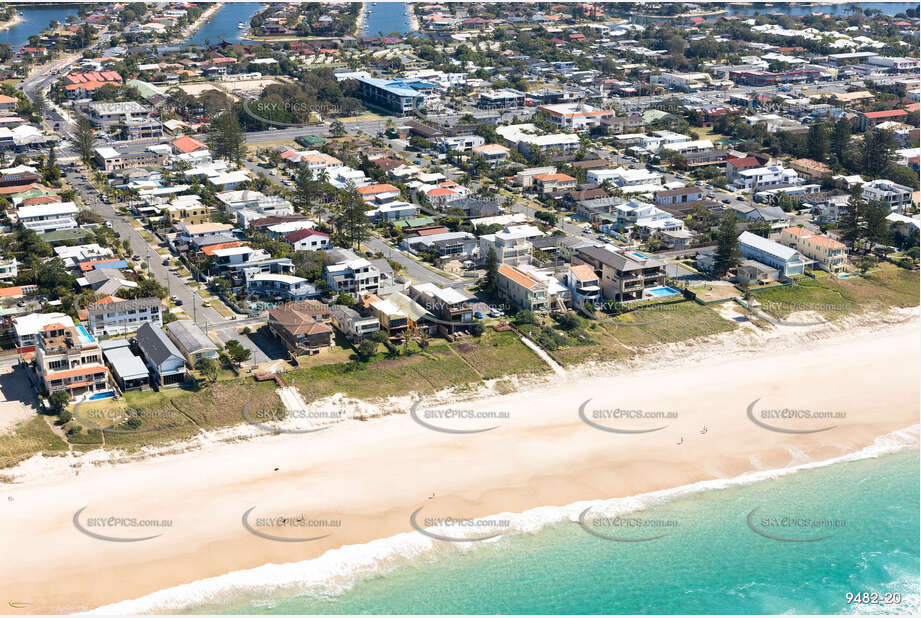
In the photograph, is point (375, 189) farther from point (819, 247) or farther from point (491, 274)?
point (819, 247)

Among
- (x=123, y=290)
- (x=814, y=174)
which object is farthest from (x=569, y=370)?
(x=814, y=174)

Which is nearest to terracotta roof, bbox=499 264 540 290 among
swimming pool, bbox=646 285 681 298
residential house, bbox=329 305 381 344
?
swimming pool, bbox=646 285 681 298

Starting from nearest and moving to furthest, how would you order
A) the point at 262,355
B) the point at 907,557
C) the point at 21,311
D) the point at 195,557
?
the point at 195,557
the point at 907,557
the point at 262,355
the point at 21,311

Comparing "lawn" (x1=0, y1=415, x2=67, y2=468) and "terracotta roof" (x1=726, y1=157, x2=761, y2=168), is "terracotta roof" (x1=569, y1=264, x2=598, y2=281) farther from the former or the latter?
"terracotta roof" (x1=726, y1=157, x2=761, y2=168)

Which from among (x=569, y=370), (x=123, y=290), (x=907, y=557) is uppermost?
(x=123, y=290)

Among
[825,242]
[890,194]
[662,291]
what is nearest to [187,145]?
[662,291]

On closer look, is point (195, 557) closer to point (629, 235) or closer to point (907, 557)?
point (907, 557)

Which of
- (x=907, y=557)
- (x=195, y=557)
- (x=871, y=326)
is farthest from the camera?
(x=871, y=326)
